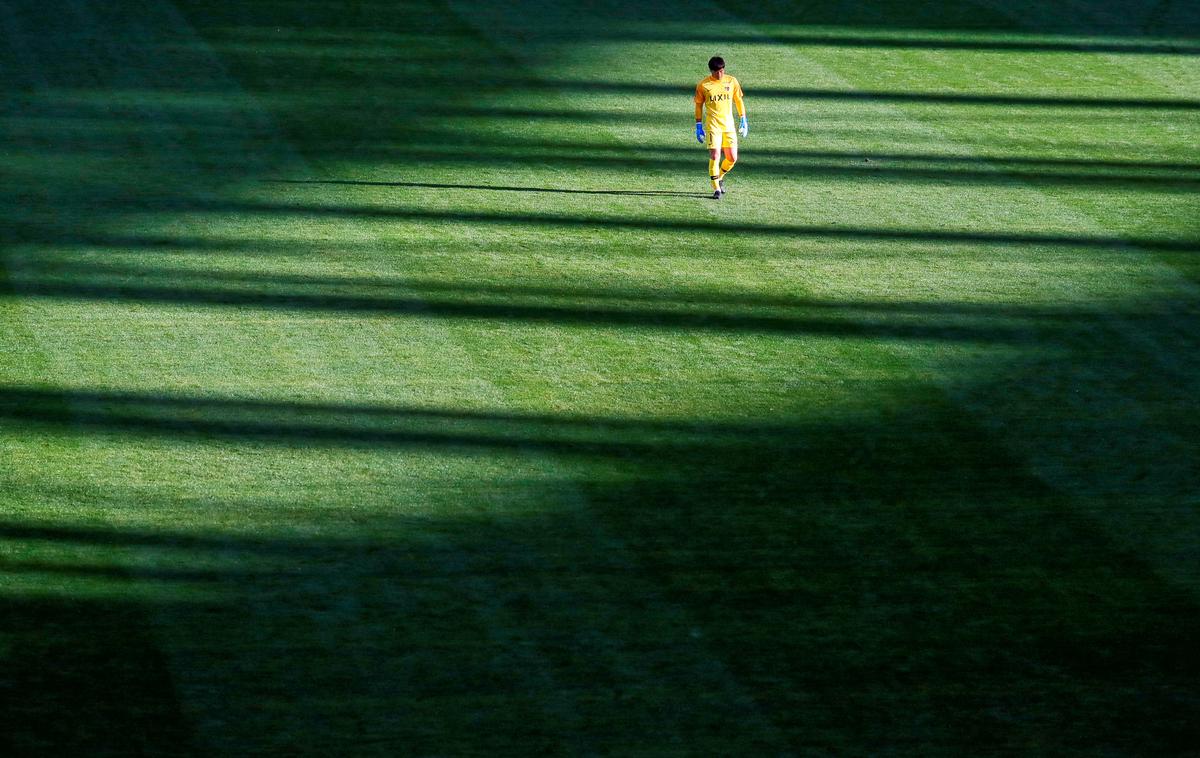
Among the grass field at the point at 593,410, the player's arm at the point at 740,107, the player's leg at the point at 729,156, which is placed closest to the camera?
the grass field at the point at 593,410

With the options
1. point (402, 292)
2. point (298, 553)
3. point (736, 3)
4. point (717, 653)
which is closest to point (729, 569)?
point (717, 653)

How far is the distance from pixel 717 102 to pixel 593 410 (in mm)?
4107

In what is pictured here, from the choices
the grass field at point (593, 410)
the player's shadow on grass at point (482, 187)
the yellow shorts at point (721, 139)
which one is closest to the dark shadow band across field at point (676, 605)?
the grass field at point (593, 410)

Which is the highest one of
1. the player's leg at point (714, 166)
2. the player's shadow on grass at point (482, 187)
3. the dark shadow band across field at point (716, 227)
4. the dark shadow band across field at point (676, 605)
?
the player's leg at point (714, 166)

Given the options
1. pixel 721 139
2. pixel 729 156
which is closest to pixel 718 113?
pixel 721 139

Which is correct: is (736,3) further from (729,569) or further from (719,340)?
(729,569)

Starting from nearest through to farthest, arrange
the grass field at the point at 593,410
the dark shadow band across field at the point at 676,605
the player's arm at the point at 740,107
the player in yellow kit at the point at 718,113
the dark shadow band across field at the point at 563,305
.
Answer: the dark shadow band across field at the point at 676,605 < the grass field at the point at 593,410 < the dark shadow band across field at the point at 563,305 < the player in yellow kit at the point at 718,113 < the player's arm at the point at 740,107

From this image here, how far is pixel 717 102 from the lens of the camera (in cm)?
1252

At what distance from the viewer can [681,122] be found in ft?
49.7

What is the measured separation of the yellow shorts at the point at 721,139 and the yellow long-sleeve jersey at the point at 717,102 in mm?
37

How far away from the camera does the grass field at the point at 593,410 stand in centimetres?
684

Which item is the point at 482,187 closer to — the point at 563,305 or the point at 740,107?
the point at 740,107

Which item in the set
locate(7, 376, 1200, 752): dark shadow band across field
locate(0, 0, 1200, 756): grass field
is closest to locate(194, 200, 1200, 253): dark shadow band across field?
locate(0, 0, 1200, 756): grass field

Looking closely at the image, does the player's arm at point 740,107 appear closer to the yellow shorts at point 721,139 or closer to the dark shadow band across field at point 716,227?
the yellow shorts at point 721,139
